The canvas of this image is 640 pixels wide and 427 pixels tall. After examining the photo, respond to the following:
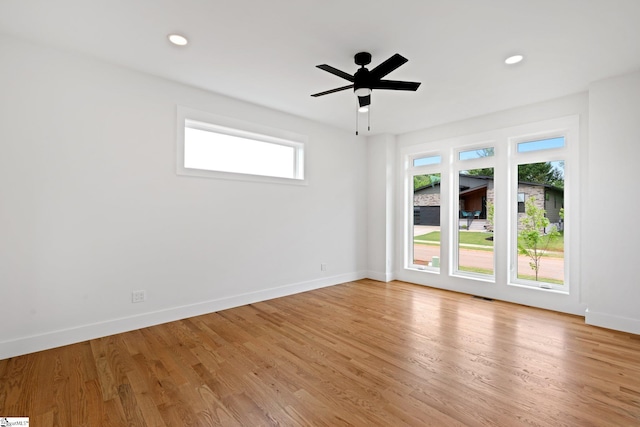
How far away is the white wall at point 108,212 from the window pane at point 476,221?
3063 millimetres

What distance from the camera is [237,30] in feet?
8.18

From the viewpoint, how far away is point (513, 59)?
2900mm

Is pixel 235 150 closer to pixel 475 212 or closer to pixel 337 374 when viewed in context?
pixel 337 374

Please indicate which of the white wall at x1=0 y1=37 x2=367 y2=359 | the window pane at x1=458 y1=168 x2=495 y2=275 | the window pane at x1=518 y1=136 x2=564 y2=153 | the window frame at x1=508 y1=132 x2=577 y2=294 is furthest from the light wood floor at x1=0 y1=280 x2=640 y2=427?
the window pane at x1=518 y1=136 x2=564 y2=153

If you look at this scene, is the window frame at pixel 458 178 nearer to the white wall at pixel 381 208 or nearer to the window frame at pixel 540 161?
the window frame at pixel 540 161

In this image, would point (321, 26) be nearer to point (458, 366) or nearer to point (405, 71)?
point (405, 71)

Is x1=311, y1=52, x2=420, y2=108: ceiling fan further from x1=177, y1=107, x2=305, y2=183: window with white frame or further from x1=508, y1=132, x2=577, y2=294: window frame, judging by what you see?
x1=508, y1=132, x2=577, y2=294: window frame

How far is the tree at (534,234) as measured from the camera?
4.10m

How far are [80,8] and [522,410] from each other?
426 centimetres

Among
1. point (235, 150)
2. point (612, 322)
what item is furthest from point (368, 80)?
point (612, 322)

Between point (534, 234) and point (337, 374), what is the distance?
3624mm

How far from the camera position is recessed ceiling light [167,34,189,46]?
8.43 feet

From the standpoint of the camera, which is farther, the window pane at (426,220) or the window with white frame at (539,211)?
the window pane at (426,220)

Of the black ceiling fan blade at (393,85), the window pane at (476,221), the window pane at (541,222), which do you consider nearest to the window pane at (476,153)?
the window pane at (476,221)
